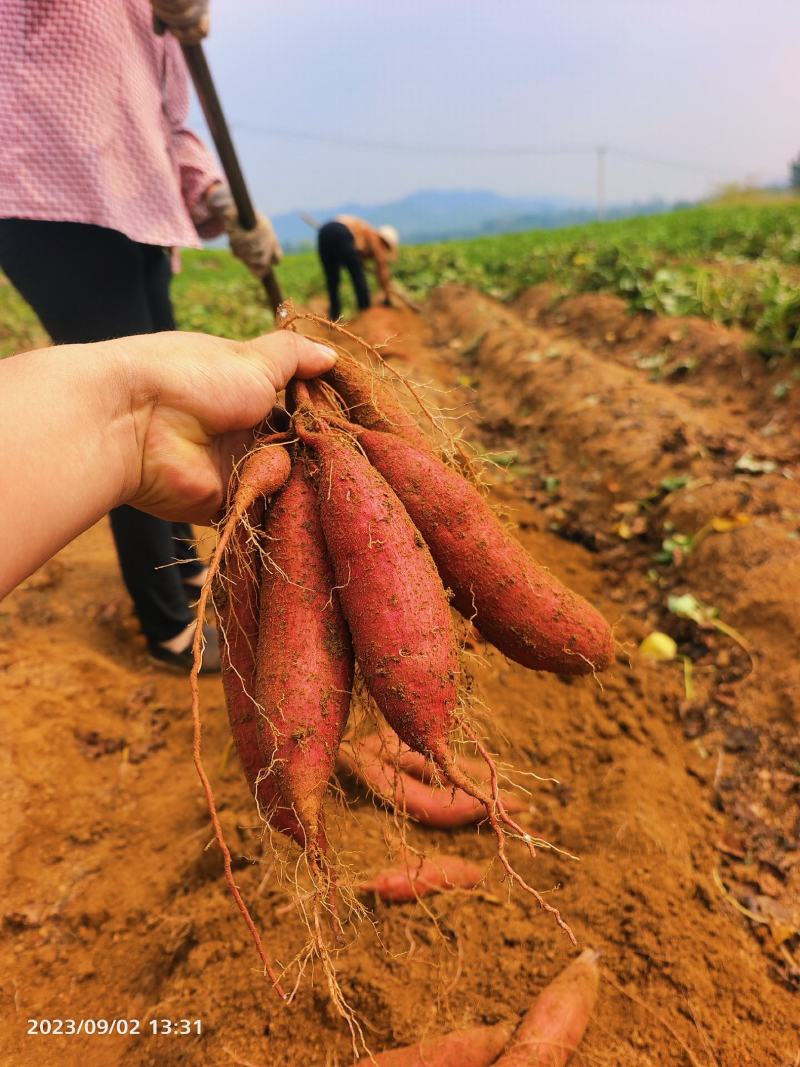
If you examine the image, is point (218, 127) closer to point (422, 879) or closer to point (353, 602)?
point (353, 602)

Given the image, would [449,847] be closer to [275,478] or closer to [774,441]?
[275,478]

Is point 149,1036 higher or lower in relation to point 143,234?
lower

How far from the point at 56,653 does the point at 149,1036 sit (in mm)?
1721

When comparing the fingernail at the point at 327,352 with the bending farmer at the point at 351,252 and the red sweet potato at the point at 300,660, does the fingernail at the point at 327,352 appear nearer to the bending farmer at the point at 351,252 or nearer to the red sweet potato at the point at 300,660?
the red sweet potato at the point at 300,660

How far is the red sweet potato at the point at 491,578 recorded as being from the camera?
1570 millimetres

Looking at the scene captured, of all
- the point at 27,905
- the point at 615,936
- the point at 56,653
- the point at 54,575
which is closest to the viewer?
the point at 615,936

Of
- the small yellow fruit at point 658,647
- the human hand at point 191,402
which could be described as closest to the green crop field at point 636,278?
the small yellow fruit at point 658,647

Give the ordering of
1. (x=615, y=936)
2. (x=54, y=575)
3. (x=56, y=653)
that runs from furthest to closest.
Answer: (x=54, y=575) < (x=56, y=653) < (x=615, y=936)

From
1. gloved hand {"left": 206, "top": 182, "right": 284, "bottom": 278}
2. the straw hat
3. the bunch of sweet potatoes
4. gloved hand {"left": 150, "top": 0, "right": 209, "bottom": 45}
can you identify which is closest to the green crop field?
the straw hat

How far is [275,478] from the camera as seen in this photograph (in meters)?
1.54

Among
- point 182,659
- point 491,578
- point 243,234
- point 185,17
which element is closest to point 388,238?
point 243,234

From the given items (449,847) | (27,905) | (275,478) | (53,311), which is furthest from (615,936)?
(53,311)

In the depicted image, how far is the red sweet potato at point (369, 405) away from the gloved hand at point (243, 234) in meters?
1.53

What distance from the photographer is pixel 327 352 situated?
5.73ft
